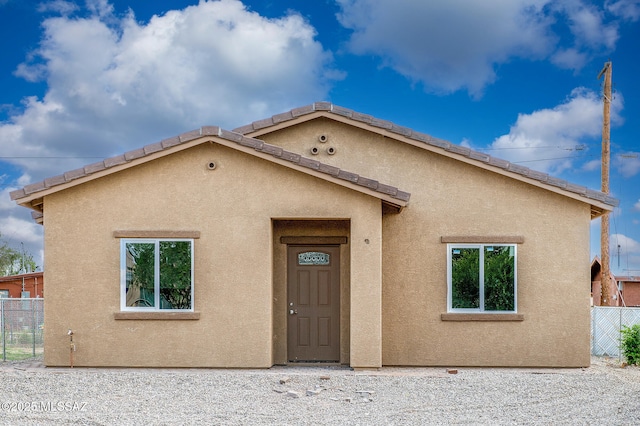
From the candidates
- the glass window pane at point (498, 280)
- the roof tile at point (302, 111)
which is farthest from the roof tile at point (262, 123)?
the glass window pane at point (498, 280)

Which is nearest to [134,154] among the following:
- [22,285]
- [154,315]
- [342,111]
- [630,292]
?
[154,315]

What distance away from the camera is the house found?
43.4ft

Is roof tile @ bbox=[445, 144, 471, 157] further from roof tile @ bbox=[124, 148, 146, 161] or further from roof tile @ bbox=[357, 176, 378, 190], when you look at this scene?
roof tile @ bbox=[124, 148, 146, 161]

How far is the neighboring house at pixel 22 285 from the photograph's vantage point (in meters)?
34.7

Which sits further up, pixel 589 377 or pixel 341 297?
pixel 341 297

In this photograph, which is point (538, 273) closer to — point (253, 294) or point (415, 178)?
point (415, 178)

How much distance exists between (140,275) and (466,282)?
6416 mm

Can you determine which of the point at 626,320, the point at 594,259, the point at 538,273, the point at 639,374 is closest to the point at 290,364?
the point at 538,273

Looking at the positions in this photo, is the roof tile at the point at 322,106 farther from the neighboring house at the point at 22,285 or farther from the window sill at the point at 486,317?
the neighboring house at the point at 22,285

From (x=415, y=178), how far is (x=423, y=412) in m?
5.79

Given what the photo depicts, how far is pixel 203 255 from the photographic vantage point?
1333 cm

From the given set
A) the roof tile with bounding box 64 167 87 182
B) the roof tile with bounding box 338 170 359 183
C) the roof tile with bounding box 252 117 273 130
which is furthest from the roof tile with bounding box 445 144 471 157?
the roof tile with bounding box 64 167 87 182

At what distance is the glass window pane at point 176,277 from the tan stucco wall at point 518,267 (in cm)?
394

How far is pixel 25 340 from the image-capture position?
17875 mm
